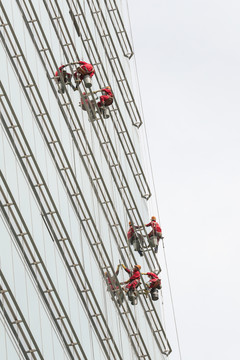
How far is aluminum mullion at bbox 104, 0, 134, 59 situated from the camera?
62.8m

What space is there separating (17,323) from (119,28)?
30.2m

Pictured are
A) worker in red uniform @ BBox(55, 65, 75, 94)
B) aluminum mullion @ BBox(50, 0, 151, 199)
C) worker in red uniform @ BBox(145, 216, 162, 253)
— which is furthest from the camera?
aluminum mullion @ BBox(50, 0, 151, 199)

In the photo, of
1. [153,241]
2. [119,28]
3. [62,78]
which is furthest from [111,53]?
[62,78]

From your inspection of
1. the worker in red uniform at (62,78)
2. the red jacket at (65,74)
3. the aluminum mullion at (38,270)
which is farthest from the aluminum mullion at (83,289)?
the red jacket at (65,74)

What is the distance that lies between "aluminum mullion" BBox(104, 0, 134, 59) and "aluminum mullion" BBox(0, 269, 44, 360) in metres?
27.5

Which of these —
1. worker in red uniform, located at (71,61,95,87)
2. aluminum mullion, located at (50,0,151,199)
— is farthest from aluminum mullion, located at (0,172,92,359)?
aluminum mullion, located at (50,0,151,199)

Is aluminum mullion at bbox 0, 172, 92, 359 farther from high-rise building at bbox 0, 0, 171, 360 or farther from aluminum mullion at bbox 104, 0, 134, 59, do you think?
aluminum mullion at bbox 104, 0, 134, 59

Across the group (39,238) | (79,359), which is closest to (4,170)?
(39,238)

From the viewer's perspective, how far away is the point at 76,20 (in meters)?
54.2

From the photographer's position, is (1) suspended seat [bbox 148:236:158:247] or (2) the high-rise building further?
(1) suspended seat [bbox 148:236:158:247]

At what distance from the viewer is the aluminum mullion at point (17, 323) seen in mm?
35406

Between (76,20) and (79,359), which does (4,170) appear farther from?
(76,20)

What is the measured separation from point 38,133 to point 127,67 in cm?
2150

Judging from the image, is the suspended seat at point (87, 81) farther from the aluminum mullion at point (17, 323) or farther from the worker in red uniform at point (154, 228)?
the aluminum mullion at point (17, 323)
